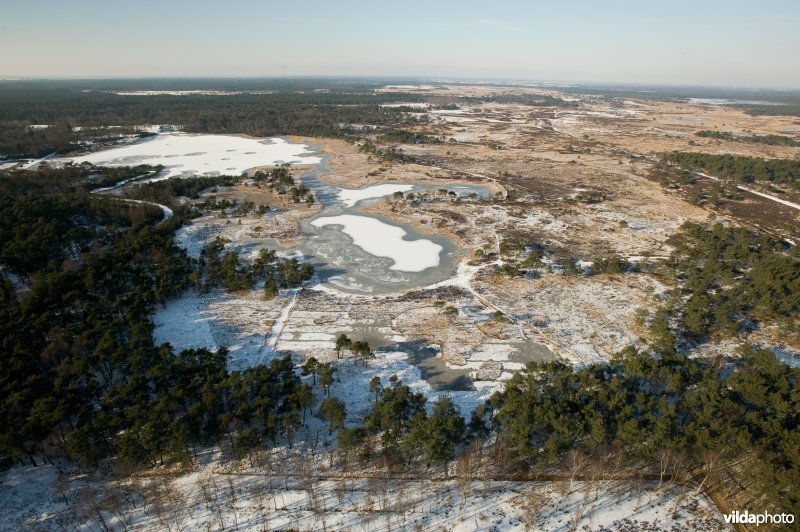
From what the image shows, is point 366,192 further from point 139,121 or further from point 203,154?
point 139,121

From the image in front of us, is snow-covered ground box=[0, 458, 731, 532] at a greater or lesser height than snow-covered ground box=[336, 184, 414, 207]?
lesser

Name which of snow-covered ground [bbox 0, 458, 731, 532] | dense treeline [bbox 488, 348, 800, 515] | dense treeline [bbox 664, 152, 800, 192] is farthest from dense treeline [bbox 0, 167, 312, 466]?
dense treeline [bbox 664, 152, 800, 192]

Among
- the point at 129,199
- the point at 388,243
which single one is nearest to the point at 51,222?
the point at 129,199

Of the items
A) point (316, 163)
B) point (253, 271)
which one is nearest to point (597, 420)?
point (253, 271)

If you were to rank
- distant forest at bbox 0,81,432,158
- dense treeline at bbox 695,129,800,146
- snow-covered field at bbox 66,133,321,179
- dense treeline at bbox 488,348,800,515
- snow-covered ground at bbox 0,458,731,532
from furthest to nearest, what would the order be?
dense treeline at bbox 695,129,800,146, distant forest at bbox 0,81,432,158, snow-covered field at bbox 66,133,321,179, dense treeline at bbox 488,348,800,515, snow-covered ground at bbox 0,458,731,532

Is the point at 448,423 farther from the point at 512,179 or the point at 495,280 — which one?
the point at 512,179

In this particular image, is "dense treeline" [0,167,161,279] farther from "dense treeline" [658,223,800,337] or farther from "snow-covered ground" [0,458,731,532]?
"dense treeline" [658,223,800,337]
